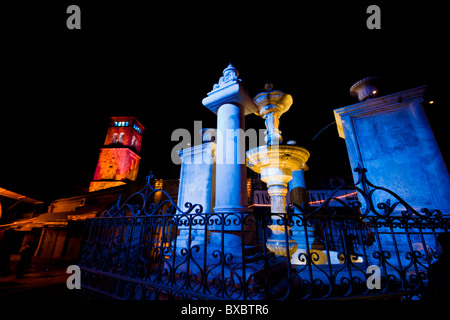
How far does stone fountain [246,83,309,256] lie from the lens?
5.50 meters

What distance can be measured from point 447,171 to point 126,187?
26515 mm

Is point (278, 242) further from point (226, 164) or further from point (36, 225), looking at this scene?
point (36, 225)

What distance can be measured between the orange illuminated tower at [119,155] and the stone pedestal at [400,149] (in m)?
41.8

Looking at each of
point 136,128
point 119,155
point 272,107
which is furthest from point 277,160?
point 136,128

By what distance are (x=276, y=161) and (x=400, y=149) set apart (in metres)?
3.27

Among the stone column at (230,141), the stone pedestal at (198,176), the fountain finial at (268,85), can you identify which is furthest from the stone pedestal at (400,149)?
the stone pedestal at (198,176)

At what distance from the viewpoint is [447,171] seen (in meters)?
4.18

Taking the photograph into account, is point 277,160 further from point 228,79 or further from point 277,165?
point 228,79

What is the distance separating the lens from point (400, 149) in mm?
4738

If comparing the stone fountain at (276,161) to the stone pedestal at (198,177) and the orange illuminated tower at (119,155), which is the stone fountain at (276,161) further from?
the orange illuminated tower at (119,155)

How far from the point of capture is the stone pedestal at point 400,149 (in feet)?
13.9

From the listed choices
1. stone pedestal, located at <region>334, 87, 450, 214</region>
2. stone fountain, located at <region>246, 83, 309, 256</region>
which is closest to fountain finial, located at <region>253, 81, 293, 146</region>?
stone fountain, located at <region>246, 83, 309, 256</region>

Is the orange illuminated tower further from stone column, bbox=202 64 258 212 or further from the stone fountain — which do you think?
stone column, bbox=202 64 258 212
